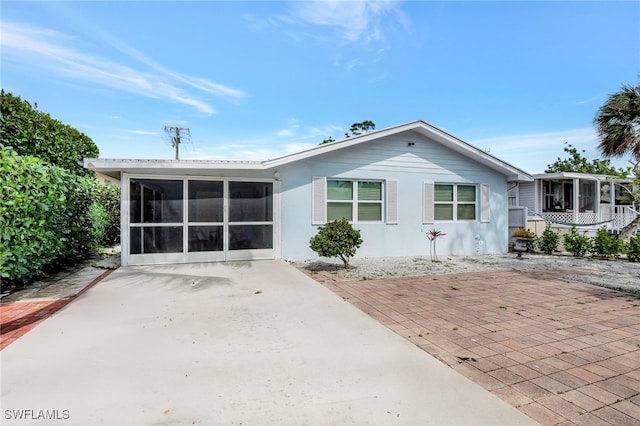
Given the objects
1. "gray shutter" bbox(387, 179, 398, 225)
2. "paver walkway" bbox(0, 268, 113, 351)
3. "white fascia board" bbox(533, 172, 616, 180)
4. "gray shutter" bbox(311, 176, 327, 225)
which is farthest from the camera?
"white fascia board" bbox(533, 172, 616, 180)

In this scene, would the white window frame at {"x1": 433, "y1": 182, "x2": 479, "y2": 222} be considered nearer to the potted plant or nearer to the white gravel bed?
the white gravel bed

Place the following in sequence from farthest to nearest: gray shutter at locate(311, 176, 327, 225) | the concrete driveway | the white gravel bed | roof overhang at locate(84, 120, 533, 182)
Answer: gray shutter at locate(311, 176, 327, 225) < roof overhang at locate(84, 120, 533, 182) < the white gravel bed < the concrete driveway

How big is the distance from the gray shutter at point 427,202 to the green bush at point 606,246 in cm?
563

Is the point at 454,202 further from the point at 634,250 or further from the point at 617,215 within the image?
the point at 617,215

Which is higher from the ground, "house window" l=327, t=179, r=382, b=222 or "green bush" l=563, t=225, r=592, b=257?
"house window" l=327, t=179, r=382, b=222

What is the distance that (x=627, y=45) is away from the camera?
1025cm

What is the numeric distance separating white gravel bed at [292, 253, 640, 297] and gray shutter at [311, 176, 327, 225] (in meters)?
1.22

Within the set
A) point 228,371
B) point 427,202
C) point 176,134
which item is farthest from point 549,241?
point 176,134

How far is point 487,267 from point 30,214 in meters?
10.3

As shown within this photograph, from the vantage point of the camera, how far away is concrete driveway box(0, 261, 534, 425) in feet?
7.48

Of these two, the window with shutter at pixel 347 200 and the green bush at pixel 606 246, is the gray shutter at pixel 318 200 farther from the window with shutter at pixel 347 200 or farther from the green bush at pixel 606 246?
the green bush at pixel 606 246

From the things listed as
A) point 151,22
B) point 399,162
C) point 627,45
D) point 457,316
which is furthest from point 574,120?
point 151,22

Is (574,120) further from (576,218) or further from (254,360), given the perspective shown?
(254,360)

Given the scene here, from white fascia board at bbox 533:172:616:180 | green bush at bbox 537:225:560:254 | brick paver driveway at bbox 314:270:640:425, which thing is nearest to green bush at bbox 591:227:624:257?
green bush at bbox 537:225:560:254
